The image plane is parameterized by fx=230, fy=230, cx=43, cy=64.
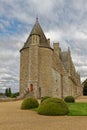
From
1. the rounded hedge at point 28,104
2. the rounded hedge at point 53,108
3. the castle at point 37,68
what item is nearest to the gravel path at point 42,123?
the rounded hedge at point 53,108

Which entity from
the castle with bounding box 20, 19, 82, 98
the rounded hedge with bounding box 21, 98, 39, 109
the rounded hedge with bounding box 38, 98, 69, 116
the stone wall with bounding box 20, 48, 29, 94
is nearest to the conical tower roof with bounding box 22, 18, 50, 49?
the castle with bounding box 20, 19, 82, 98

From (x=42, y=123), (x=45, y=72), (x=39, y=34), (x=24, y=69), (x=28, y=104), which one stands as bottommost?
(x=42, y=123)

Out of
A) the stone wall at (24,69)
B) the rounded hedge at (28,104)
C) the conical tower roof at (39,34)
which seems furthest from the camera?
the conical tower roof at (39,34)

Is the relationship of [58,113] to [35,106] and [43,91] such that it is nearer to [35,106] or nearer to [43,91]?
[35,106]

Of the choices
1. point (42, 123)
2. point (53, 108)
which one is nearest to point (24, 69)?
point (53, 108)

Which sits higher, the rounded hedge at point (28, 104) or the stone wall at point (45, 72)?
the stone wall at point (45, 72)

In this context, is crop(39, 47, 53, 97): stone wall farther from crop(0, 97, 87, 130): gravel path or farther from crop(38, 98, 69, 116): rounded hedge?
crop(0, 97, 87, 130): gravel path

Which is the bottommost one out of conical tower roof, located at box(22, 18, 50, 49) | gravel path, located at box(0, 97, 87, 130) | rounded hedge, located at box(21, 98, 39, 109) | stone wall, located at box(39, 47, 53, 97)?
gravel path, located at box(0, 97, 87, 130)

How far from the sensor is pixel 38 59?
40625 mm

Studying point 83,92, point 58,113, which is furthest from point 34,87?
point 83,92

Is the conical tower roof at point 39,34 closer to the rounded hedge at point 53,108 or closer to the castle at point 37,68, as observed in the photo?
the castle at point 37,68

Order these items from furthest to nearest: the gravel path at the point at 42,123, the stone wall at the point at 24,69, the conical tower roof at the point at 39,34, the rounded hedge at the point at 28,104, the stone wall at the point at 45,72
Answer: the conical tower roof at the point at 39,34 → the stone wall at the point at 24,69 → the stone wall at the point at 45,72 → the rounded hedge at the point at 28,104 → the gravel path at the point at 42,123

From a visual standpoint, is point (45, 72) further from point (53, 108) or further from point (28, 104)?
point (53, 108)

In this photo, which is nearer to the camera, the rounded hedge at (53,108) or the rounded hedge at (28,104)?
the rounded hedge at (53,108)
